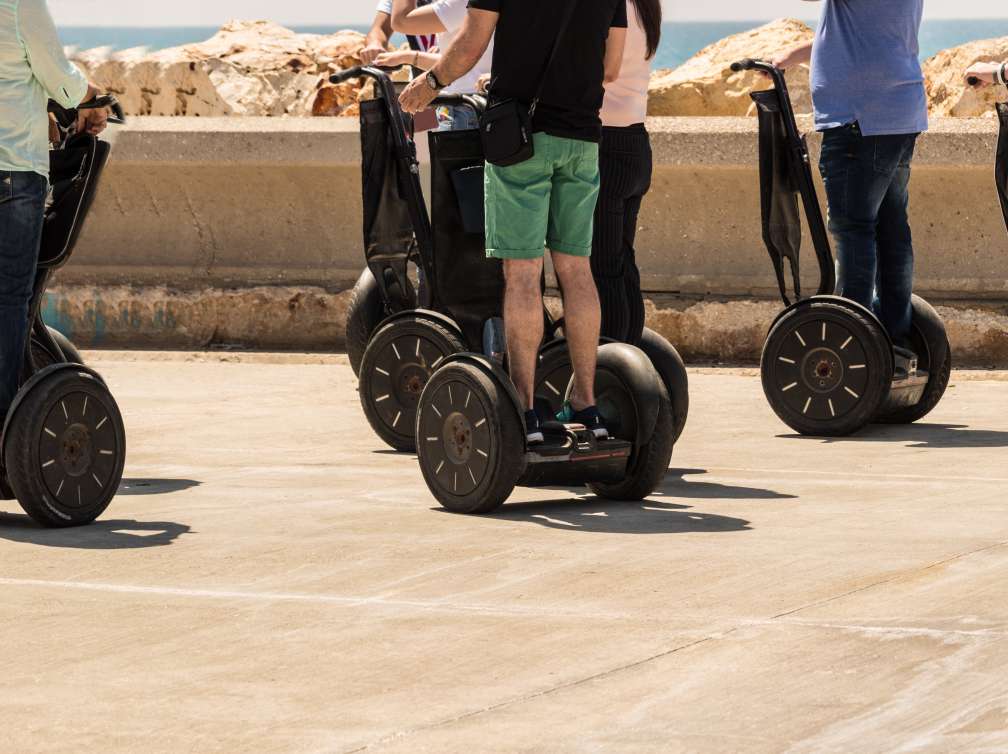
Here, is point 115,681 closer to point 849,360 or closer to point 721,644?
point 721,644

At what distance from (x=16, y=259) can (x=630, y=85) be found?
2334 millimetres

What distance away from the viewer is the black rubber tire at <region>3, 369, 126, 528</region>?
5598 millimetres

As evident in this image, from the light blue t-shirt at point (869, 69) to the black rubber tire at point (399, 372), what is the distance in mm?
1864

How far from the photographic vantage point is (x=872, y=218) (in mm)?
7984

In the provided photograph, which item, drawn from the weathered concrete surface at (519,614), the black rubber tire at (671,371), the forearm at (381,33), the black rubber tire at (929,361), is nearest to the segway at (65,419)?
the weathered concrete surface at (519,614)

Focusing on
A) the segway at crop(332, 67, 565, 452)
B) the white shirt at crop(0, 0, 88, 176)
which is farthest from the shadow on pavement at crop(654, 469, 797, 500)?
the white shirt at crop(0, 0, 88, 176)

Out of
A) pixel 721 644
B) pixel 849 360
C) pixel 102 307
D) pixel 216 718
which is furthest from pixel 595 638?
pixel 102 307

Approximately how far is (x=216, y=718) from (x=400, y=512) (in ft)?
7.50

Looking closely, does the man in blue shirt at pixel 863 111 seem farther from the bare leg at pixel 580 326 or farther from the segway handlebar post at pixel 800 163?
the bare leg at pixel 580 326

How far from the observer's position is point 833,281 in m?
8.28

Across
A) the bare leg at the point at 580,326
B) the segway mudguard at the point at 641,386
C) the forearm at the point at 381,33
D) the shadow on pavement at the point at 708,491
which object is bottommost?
the shadow on pavement at the point at 708,491

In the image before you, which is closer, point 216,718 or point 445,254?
point 216,718

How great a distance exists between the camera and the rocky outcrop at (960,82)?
1322 cm

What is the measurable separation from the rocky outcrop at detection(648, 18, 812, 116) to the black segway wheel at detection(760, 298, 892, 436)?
199 inches
